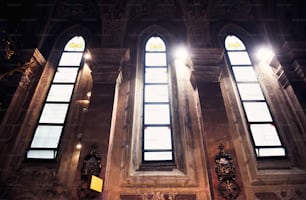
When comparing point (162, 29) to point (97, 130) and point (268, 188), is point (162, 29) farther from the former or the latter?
point (268, 188)

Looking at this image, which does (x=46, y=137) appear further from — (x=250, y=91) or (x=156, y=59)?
(x=250, y=91)

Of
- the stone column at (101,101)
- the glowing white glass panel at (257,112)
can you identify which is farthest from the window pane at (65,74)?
the glowing white glass panel at (257,112)

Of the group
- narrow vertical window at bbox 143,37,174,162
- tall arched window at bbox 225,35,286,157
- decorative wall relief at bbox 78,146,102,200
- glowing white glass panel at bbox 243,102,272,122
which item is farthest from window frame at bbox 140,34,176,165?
glowing white glass panel at bbox 243,102,272,122

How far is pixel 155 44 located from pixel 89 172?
16.2 ft

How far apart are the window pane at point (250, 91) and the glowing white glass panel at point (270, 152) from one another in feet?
5.20

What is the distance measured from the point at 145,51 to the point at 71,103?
300cm

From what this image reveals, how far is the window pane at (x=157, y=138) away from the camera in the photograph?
5434 mm

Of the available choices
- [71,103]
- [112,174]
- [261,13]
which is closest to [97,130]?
[112,174]

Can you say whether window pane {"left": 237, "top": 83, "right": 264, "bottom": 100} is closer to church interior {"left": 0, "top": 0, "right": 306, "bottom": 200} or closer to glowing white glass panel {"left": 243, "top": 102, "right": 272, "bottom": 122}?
church interior {"left": 0, "top": 0, "right": 306, "bottom": 200}

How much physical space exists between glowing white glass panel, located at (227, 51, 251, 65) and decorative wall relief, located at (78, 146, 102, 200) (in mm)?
5199

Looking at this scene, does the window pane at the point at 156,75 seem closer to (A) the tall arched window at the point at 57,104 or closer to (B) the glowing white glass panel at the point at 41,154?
(A) the tall arched window at the point at 57,104

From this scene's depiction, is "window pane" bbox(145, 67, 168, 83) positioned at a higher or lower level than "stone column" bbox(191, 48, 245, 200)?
higher

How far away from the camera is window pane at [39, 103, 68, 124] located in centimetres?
595

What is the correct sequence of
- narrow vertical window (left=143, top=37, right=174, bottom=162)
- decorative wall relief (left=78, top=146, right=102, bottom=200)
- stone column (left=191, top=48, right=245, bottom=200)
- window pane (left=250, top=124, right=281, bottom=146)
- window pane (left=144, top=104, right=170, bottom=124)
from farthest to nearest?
window pane (left=144, top=104, right=170, bottom=124)
window pane (left=250, top=124, right=281, bottom=146)
narrow vertical window (left=143, top=37, right=174, bottom=162)
stone column (left=191, top=48, right=245, bottom=200)
decorative wall relief (left=78, top=146, right=102, bottom=200)
